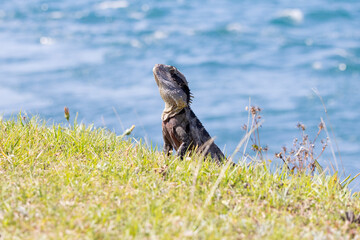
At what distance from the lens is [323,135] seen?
18797 mm

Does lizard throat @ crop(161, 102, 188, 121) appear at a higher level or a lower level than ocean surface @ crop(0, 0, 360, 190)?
higher

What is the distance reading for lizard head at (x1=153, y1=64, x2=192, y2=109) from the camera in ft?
22.7

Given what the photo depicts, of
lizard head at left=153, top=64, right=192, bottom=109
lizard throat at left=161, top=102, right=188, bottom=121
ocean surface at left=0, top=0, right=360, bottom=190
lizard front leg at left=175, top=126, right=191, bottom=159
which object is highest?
lizard head at left=153, top=64, right=192, bottom=109

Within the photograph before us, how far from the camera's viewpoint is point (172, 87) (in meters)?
7.01

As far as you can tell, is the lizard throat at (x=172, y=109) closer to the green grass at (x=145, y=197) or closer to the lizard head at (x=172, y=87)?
the lizard head at (x=172, y=87)

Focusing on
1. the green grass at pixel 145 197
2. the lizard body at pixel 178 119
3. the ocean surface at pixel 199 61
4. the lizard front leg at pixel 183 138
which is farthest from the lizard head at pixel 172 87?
the ocean surface at pixel 199 61

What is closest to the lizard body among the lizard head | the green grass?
the lizard head

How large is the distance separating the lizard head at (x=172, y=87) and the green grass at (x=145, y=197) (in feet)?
2.58

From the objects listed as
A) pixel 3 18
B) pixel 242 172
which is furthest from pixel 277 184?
pixel 3 18

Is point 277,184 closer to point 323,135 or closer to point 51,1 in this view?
point 323,135

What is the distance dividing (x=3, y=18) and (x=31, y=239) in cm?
2780

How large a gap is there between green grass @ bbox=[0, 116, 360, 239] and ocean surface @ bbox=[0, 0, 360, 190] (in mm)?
11009

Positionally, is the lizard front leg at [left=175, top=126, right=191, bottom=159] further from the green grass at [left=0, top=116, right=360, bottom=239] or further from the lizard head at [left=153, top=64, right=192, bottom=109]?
the green grass at [left=0, top=116, right=360, bottom=239]

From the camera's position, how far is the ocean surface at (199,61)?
1995 cm
